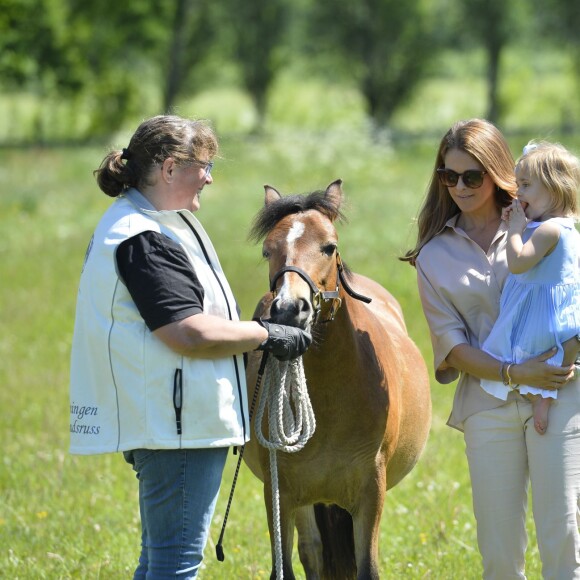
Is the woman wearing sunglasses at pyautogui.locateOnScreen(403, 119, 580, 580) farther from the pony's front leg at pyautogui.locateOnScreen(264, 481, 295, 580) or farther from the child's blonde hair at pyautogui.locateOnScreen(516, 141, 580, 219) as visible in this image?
the pony's front leg at pyautogui.locateOnScreen(264, 481, 295, 580)

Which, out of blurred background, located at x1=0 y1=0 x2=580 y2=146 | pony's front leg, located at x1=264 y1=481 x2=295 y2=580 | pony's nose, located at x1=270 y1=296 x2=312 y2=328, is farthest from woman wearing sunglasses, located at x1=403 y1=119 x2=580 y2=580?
blurred background, located at x1=0 y1=0 x2=580 y2=146

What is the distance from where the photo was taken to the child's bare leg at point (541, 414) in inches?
147

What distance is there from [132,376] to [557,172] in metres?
1.84

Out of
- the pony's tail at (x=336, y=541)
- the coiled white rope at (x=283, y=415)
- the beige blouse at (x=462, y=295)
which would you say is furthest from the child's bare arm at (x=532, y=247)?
the pony's tail at (x=336, y=541)

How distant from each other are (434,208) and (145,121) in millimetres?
1426

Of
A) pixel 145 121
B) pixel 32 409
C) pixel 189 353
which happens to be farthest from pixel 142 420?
pixel 32 409

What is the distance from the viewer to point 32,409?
8422mm

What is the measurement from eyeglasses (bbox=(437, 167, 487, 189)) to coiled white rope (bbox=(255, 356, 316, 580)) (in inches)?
39.3

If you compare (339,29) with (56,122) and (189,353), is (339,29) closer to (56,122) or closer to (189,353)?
(56,122)

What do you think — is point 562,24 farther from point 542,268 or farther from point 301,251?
point 301,251

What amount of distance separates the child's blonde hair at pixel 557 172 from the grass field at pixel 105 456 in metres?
0.82

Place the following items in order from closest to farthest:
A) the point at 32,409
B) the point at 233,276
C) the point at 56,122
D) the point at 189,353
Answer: the point at 189,353
the point at 32,409
the point at 233,276
the point at 56,122

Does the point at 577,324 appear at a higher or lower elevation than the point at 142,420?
higher

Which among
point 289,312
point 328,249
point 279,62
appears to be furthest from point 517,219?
point 279,62
